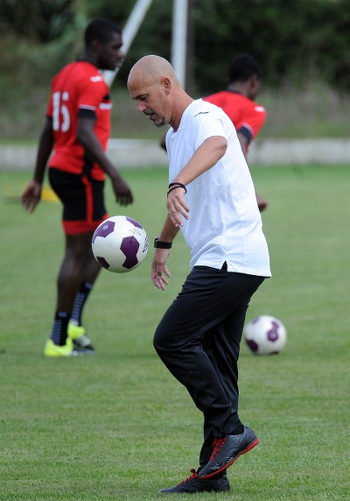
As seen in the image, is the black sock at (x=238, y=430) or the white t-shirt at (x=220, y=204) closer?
the white t-shirt at (x=220, y=204)

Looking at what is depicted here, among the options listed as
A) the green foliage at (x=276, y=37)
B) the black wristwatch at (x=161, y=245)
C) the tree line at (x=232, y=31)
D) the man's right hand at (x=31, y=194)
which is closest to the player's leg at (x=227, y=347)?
the black wristwatch at (x=161, y=245)

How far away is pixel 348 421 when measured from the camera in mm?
6332

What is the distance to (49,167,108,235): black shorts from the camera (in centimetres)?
857

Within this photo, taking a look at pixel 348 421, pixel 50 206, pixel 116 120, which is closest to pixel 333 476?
pixel 348 421

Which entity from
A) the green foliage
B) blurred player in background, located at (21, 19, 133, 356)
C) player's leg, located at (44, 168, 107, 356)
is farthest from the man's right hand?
the green foliage

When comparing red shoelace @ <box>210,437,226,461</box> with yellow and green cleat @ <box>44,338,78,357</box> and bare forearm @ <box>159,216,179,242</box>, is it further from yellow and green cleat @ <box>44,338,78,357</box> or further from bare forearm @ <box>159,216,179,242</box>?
yellow and green cleat @ <box>44,338,78,357</box>

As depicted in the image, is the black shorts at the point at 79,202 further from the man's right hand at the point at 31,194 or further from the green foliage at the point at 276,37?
the green foliage at the point at 276,37

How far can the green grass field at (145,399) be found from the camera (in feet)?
16.9

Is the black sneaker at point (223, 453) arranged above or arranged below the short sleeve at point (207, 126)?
below

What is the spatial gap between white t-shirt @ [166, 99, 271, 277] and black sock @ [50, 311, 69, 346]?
3763 millimetres

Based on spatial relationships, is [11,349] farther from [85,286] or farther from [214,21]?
[214,21]

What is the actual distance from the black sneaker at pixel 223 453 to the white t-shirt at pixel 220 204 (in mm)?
740

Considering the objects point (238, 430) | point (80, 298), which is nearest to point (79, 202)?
point (80, 298)

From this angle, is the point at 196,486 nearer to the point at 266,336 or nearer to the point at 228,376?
the point at 228,376
